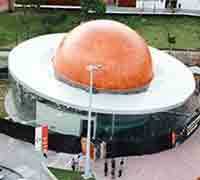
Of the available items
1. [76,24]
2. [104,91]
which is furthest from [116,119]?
[76,24]

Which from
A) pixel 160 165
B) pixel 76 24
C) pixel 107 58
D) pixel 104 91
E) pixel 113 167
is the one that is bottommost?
pixel 160 165

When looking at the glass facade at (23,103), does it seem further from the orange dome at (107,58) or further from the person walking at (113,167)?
the person walking at (113,167)

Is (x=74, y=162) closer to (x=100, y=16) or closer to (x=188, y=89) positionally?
(x=188, y=89)

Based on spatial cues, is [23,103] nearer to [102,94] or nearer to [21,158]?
[21,158]

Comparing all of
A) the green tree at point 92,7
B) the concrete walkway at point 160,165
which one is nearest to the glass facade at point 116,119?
the concrete walkway at point 160,165

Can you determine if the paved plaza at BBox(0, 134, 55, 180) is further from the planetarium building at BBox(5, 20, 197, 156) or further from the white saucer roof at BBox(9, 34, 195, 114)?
the white saucer roof at BBox(9, 34, 195, 114)

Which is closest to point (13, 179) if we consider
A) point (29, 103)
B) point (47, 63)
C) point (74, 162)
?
point (74, 162)

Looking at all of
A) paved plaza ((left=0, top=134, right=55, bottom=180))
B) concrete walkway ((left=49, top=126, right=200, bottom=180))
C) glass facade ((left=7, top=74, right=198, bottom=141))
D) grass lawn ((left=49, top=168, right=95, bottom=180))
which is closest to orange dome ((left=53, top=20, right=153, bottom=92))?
glass facade ((left=7, top=74, right=198, bottom=141))
